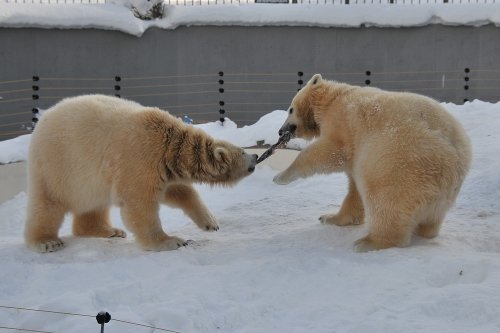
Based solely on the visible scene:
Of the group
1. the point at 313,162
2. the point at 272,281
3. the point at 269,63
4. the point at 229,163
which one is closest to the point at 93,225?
the point at 229,163

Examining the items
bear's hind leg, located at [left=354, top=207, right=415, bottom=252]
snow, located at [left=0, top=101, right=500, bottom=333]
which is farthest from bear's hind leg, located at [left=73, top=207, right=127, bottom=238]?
bear's hind leg, located at [left=354, top=207, right=415, bottom=252]

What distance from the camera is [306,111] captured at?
6.04 m

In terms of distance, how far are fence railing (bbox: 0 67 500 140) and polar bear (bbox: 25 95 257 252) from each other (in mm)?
8174

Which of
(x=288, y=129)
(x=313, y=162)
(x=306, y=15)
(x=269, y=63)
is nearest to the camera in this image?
(x=313, y=162)

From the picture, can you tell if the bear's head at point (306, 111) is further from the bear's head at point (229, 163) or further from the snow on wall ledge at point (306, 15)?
the snow on wall ledge at point (306, 15)

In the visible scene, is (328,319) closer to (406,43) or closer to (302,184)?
(302,184)

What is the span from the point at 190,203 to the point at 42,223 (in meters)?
1.33

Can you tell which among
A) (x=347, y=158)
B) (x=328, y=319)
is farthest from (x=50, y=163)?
(x=328, y=319)

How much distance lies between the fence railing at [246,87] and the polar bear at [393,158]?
8.45 metres

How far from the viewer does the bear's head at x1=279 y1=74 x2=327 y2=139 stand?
233 inches

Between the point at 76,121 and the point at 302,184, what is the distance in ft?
11.5

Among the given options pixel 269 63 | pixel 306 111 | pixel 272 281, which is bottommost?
pixel 272 281

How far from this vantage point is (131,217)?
17.1 ft

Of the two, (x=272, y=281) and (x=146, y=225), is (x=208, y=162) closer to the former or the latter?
(x=146, y=225)
